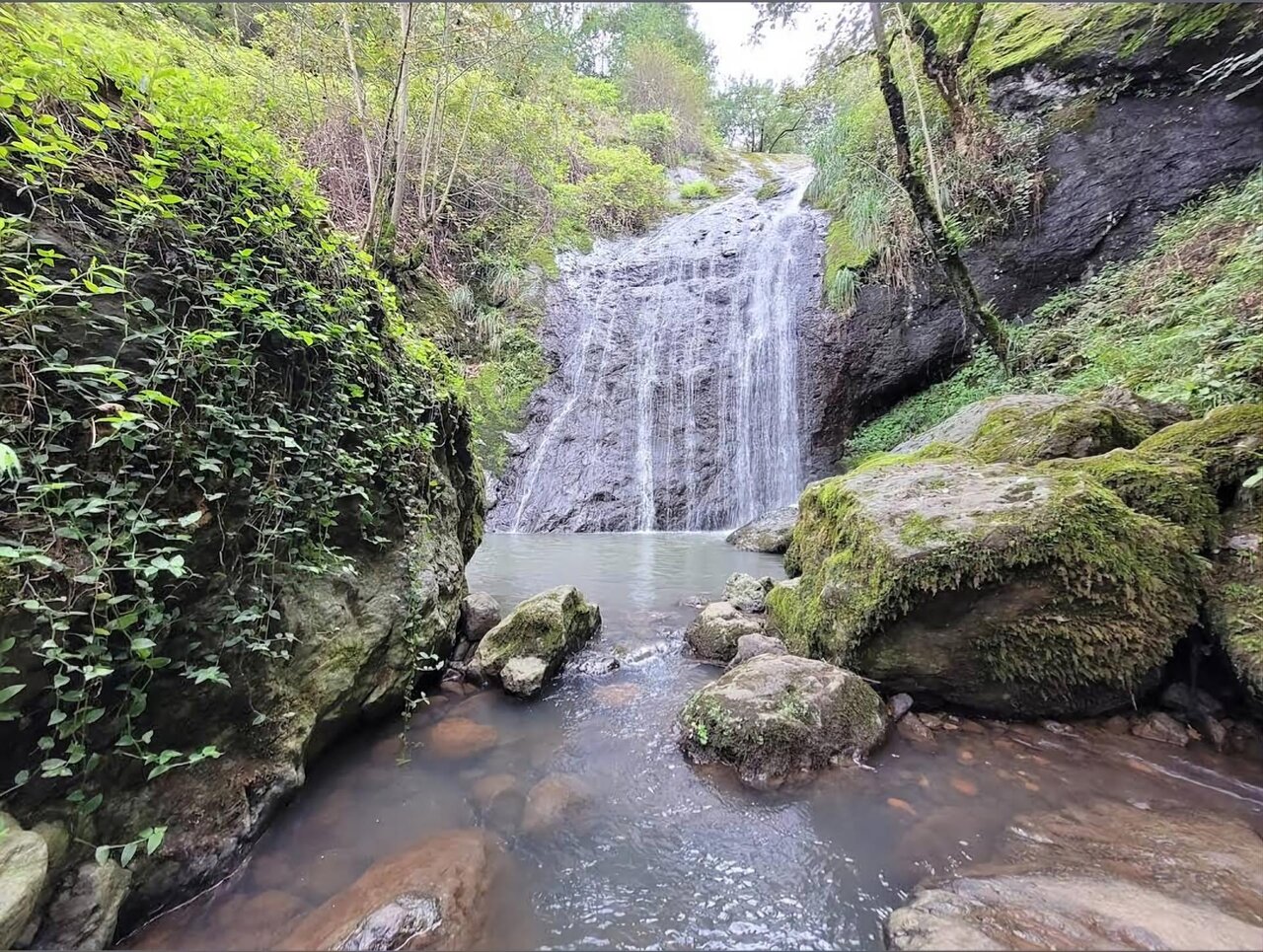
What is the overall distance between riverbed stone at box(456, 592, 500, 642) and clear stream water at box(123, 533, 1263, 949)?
0.70m

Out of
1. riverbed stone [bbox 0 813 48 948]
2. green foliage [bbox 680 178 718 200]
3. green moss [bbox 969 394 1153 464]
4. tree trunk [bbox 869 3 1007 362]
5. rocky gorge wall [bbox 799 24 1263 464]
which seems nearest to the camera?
riverbed stone [bbox 0 813 48 948]

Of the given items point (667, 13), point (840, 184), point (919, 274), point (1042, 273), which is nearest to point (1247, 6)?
point (1042, 273)

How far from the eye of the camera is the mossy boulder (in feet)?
7.98

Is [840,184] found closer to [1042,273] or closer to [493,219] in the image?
[1042,273]

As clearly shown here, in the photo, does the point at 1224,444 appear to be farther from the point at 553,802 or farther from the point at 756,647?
the point at 553,802

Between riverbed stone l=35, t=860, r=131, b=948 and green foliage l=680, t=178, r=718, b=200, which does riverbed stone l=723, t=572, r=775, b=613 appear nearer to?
riverbed stone l=35, t=860, r=131, b=948

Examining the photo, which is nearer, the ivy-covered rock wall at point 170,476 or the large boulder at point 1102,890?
the large boulder at point 1102,890

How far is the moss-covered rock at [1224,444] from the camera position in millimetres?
2895

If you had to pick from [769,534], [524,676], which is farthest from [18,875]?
[769,534]

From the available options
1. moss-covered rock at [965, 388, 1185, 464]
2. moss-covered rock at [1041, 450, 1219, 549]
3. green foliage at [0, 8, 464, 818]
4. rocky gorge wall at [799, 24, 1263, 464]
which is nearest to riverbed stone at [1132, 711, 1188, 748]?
moss-covered rock at [1041, 450, 1219, 549]

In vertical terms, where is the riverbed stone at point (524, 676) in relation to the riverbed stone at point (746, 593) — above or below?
below

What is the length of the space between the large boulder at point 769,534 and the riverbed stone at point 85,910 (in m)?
7.20

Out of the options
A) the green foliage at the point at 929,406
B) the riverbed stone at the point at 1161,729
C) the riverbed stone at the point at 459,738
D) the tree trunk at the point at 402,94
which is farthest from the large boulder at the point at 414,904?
the green foliage at the point at 929,406

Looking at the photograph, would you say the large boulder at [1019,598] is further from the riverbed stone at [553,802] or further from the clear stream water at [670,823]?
the riverbed stone at [553,802]
